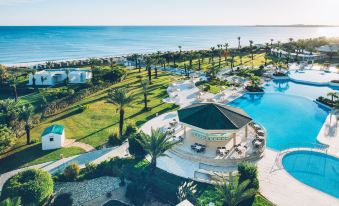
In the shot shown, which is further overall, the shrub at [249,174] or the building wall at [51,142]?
the building wall at [51,142]

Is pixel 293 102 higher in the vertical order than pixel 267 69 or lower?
lower

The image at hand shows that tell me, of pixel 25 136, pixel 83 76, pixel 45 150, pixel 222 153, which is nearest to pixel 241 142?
pixel 222 153

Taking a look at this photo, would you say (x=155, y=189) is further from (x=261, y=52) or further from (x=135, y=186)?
(x=261, y=52)

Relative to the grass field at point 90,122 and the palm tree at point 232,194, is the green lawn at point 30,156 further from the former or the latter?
the palm tree at point 232,194

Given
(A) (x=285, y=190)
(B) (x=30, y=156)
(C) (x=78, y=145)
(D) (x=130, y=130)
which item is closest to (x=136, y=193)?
(D) (x=130, y=130)

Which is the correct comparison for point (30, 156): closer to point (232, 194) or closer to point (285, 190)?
point (232, 194)

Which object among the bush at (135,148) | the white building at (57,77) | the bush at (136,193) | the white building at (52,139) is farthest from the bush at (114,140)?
the white building at (57,77)
